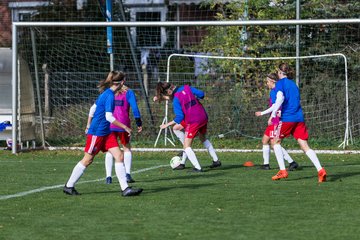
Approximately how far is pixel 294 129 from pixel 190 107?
2435mm

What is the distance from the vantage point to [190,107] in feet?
50.9

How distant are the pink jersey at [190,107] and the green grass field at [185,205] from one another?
936 millimetres

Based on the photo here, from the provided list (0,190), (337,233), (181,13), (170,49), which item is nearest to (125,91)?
(0,190)

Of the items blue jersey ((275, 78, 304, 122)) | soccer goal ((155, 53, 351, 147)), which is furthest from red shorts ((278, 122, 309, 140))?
soccer goal ((155, 53, 351, 147))

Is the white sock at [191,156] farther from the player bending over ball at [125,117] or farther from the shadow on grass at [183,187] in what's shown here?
the shadow on grass at [183,187]

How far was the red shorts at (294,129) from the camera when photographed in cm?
1359

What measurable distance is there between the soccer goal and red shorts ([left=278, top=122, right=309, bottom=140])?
268 inches

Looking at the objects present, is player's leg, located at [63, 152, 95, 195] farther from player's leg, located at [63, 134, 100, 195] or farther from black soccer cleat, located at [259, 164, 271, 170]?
black soccer cleat, located at [259, 164, 271, 170]

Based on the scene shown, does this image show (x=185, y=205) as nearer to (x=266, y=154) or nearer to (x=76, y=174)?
(x=76, y=174)

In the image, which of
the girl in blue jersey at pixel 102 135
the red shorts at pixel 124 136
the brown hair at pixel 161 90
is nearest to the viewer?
the girl in blue jersey at pixel 102 135

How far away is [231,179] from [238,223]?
4.75 m

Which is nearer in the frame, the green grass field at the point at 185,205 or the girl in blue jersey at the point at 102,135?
the green grass field at the point at 185,205

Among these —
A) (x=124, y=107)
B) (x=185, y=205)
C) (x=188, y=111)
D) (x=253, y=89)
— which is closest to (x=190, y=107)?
(x=188, y=111)

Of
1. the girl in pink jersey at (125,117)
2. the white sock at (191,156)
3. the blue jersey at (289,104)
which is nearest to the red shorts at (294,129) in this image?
the blue jersey at (289,104)
